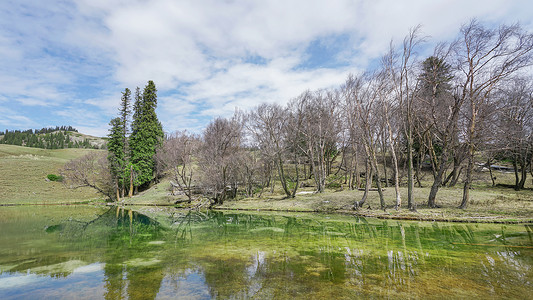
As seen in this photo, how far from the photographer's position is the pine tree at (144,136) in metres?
40.7

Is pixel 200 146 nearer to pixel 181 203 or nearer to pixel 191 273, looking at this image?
pixel 181 203

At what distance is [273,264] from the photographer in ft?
27.4

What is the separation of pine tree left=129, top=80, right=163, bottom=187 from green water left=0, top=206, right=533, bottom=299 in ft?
87.8

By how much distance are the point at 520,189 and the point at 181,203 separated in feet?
119

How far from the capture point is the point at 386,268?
7793 millimetres

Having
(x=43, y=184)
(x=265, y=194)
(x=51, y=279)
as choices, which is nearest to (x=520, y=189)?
(x=265, y=194)

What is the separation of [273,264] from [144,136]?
3950 centimetres

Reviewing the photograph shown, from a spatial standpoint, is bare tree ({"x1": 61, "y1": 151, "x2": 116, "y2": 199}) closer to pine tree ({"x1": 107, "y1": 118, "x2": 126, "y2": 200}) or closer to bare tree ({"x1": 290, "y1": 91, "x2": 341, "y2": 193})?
pine tree ({"x1": 107, "y1": 118, "x2": 126, "y2": 200})

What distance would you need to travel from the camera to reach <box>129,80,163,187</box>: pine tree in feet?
134

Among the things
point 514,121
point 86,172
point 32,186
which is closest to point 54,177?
point 32,186

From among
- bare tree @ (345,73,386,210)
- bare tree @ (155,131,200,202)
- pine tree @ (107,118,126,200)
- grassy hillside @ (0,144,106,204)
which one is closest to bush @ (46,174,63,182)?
grassy hillside @ (0,144,106,204)

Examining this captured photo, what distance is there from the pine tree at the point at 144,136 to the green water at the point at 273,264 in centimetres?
2675

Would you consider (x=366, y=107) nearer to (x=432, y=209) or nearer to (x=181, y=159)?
(x=432, y=209)

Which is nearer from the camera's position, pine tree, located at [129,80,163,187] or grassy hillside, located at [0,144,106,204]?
grassy hillside, located at [0,144,106,204]
